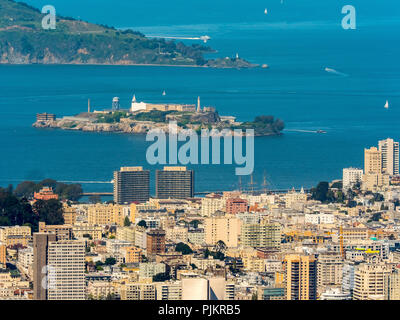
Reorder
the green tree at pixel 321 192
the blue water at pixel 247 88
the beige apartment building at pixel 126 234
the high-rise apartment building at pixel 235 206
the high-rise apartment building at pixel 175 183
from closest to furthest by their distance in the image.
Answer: the beige apartment building at pixel 126 234 < the high-rise apartment building at pixel 235 206 < the green tree at pixel 321 192 < the high-rise apartment building at pixel 175 183 < the blue water at pixel 247 88

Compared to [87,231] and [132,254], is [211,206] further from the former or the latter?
[132,254]

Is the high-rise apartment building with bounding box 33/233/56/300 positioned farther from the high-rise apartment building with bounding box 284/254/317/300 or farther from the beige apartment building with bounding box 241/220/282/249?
the beige apartment building with bounding box 241/220/282/249

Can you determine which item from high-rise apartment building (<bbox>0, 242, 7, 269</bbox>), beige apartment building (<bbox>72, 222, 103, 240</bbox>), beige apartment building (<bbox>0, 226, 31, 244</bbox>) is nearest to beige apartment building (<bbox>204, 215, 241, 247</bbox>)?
beige apartment building (<bbox>72, 222, 103, 240</bbox>)

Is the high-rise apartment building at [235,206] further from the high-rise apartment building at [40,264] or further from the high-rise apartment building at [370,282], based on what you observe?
the high-rise apartment building at [370,282]

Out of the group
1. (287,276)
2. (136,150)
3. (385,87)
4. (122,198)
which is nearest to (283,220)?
(122,198)

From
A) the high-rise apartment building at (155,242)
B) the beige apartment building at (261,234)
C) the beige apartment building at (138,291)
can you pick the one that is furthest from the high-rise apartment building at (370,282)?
the beige apartment building at (261,234)

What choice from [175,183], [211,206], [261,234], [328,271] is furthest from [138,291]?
[175,183]
